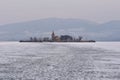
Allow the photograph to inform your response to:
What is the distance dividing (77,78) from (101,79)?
243cm

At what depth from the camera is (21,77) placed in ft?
115

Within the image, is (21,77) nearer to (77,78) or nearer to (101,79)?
(77,78)

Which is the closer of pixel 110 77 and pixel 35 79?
pixel 35 79

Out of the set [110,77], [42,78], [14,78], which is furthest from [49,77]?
[110,77]

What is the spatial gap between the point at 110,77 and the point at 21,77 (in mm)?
9325

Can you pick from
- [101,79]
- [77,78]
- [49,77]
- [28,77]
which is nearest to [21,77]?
[28,77]

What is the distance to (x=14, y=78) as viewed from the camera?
34.1 metres

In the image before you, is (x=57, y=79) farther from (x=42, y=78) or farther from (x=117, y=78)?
(x=117, y=78)

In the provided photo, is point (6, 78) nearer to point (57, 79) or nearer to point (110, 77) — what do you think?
point (57, 79)

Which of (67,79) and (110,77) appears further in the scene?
(110,77)

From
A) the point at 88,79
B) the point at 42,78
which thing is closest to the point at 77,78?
the point at 88,79

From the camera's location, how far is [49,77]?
35156mm

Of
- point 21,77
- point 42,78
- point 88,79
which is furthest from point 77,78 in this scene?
point 21,77

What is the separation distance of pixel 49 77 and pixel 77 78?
293 centimetres
